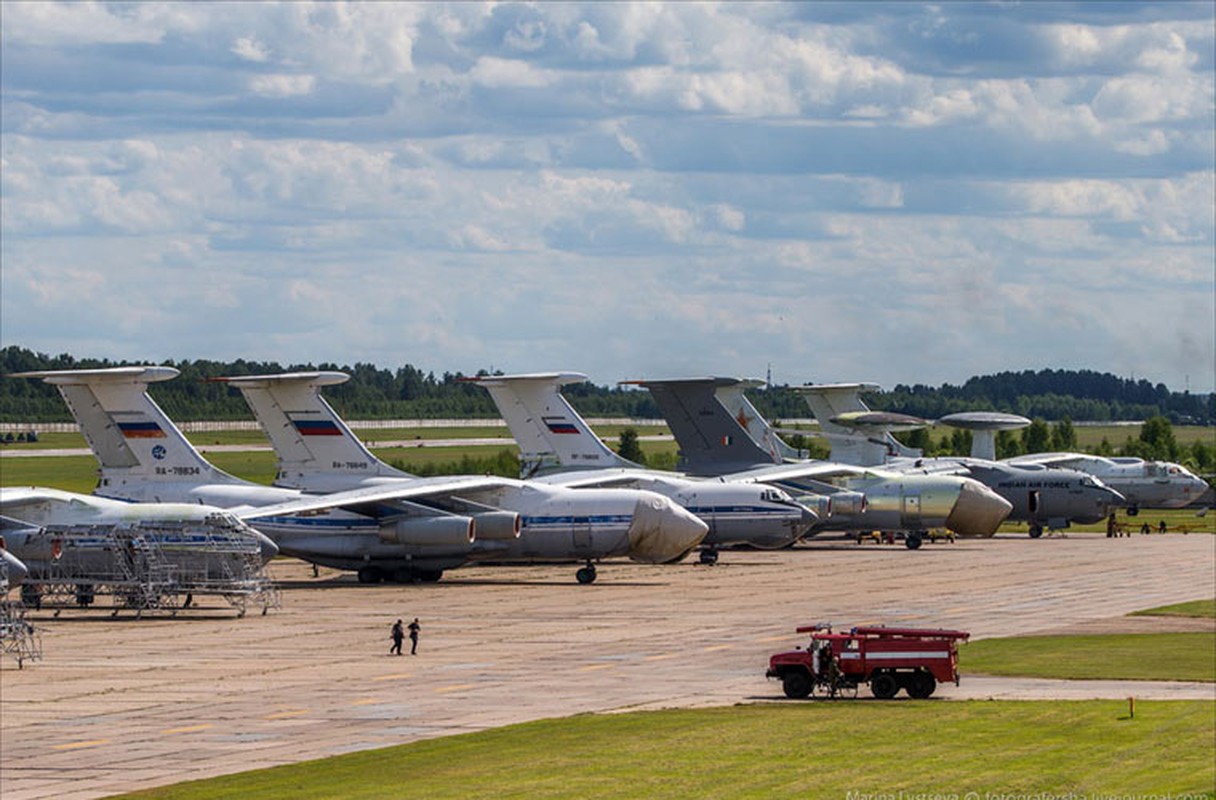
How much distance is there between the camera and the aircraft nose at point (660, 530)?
266ft

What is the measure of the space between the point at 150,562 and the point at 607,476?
29.6m

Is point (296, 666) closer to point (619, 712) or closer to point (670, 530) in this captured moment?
point (619, 712)

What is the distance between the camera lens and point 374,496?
7794cm

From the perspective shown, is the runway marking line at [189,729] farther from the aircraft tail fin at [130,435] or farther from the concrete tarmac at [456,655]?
the aircraft tail fin at [130,435]

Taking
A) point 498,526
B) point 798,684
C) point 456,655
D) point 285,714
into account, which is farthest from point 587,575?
point 285,714

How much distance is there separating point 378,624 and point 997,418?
86942 millimetres

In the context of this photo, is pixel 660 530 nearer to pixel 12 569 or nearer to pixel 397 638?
pixel 397 638

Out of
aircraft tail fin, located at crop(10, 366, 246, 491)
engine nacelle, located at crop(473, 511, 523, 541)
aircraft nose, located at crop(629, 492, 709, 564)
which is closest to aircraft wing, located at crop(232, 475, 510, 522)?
engine nacelle, located at crop(473, 511, 523, 541)

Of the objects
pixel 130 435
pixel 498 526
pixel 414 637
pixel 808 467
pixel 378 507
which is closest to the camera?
pixel 414 637

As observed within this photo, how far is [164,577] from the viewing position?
6825 centimetres

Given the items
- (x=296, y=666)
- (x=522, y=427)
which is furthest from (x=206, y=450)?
(x=296, y=666)

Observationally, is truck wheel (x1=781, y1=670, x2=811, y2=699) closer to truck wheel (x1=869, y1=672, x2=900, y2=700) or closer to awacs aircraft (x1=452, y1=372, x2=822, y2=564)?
truck wheel (x1=869, y1=672, x2=900, y2=700)

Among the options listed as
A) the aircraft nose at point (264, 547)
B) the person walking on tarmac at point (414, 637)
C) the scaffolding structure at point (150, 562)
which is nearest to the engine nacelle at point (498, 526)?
the aircraft nose at point (264, 547)

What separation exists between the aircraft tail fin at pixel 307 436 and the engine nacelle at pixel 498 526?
780 cm
